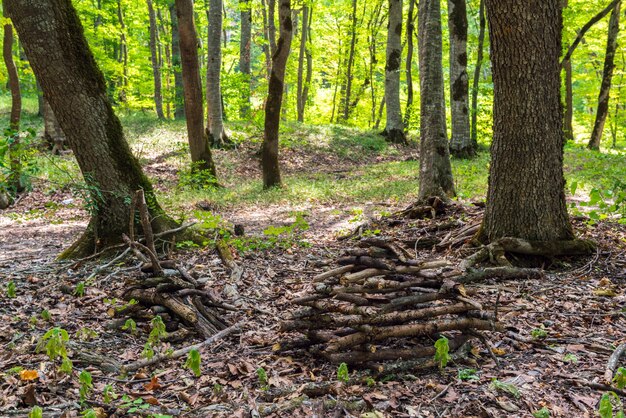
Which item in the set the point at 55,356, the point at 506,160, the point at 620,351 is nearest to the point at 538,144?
the point at 506,160

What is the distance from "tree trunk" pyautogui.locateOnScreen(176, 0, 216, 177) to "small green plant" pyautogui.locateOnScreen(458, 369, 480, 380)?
978cm

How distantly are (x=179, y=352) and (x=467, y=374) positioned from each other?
2.15 meters

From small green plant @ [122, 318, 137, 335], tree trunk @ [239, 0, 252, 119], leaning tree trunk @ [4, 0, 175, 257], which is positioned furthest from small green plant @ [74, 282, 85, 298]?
tree trunk @ [239, 0, 252, 119]

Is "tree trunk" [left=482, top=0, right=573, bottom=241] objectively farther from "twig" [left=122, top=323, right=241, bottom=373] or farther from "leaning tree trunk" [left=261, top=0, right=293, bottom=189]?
"leaning tree trunk" [left=261, top=0, right=293, bottom=189]

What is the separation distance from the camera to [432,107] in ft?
27.0

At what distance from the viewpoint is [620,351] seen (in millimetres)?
3393

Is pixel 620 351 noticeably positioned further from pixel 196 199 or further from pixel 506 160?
pixel 196 199

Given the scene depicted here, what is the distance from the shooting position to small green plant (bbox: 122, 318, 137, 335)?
13.1ft

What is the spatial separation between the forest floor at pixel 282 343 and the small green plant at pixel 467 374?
12 millimetres

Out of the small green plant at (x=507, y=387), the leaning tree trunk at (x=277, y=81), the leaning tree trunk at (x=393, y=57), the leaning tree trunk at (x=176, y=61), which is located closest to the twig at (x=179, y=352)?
the small green plant at (x=507, y=387)

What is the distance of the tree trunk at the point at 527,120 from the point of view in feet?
16.5

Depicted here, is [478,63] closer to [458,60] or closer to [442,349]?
[458,60]

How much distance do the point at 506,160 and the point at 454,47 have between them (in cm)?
1066

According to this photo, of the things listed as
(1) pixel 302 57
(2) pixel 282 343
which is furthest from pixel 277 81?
(1) pixel 302 57
